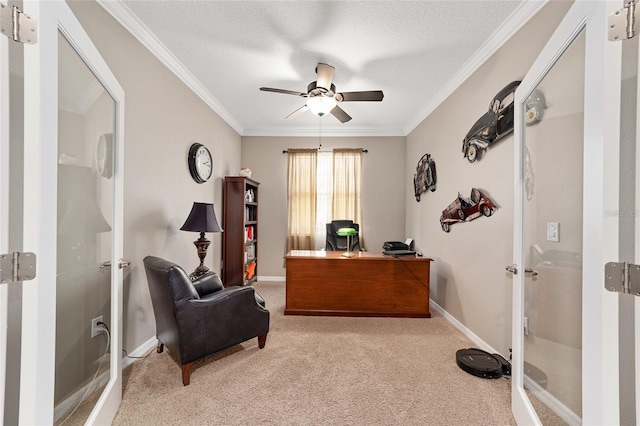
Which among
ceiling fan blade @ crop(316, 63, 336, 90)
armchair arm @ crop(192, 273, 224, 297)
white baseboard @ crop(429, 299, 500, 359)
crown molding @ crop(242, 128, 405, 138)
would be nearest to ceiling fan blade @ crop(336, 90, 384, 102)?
ceiling fan blade @ crop(316, 63, 336, 90)

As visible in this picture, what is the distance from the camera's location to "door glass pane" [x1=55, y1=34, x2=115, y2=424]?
1.14 m

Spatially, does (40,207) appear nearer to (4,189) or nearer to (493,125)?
(4,189)

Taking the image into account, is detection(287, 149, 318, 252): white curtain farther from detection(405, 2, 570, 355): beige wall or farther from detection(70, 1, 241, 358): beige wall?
detection(405, 2, 570, 355): beige wall

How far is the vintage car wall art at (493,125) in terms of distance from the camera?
2020 millimetres

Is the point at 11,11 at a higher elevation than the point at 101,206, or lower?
higher

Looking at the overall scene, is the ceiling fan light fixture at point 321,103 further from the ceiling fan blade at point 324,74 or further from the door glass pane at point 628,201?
the door glass pane at point 628,201

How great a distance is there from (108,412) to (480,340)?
2.84 metres

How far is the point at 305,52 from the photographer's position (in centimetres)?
248

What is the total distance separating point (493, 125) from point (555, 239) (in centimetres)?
131

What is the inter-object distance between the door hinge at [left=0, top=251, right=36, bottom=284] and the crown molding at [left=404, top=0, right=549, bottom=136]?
3087mm

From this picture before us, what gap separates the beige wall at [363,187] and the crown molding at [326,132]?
74 mm

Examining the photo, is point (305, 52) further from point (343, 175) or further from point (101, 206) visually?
point (343, 175)

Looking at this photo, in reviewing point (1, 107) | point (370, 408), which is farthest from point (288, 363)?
point (1, 107)

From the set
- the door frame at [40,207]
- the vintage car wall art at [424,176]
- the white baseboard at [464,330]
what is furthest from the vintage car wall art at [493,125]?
the door frame at [40,207]
